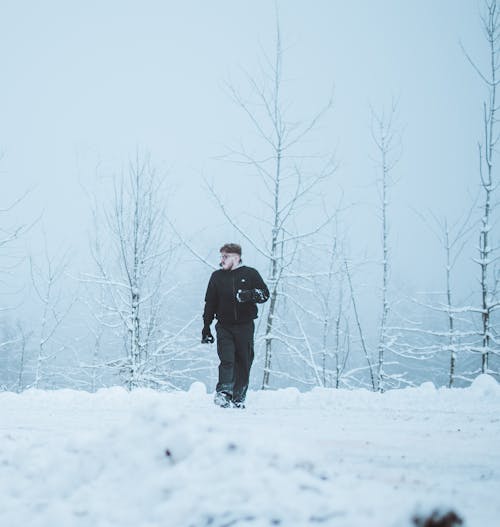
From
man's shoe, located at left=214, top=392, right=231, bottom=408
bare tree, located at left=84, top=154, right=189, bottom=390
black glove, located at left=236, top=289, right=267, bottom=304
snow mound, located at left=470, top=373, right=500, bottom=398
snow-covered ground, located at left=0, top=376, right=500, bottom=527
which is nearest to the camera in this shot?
snow-covered ground, located at left=0, top=376, right=500, bottom=527

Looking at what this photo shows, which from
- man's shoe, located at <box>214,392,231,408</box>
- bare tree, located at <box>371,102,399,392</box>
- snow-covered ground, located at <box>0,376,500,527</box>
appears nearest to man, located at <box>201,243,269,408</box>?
man's shoe, located at <box>214,392,231,408</box>

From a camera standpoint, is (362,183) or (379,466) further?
(362,183)

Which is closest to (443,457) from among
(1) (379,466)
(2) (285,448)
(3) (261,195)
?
(1) (379,466)

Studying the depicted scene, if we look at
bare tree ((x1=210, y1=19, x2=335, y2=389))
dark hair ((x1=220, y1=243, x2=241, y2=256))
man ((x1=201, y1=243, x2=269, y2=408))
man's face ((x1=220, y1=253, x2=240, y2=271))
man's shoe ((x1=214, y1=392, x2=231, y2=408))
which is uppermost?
bare tree ((x1=210, y1=19, x2=335, y2=389))

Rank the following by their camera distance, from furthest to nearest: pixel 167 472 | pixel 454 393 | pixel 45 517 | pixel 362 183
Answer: pixel 362 183, pixel 454 393, pixel 167 472, pixel 45 517

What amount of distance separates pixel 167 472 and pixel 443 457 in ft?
5.26

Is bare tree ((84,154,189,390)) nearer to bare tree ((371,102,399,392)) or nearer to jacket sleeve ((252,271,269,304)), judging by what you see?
jacket sleeve ((252,271,269,304))

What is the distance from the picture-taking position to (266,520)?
4.48ft

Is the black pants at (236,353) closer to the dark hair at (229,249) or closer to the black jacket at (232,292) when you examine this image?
the black jacket at (232,292)

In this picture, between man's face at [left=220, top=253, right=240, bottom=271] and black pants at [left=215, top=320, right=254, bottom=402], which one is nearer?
black pants at [left=215, top=320, right=254, bottom=402]

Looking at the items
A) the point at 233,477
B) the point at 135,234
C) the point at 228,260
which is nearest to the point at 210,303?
the point at 228,260

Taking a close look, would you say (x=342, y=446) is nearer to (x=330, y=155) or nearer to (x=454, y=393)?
(x=454, y=393)

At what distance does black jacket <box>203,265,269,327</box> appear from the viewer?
5.80m

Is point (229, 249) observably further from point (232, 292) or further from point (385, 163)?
point (385, 163)
